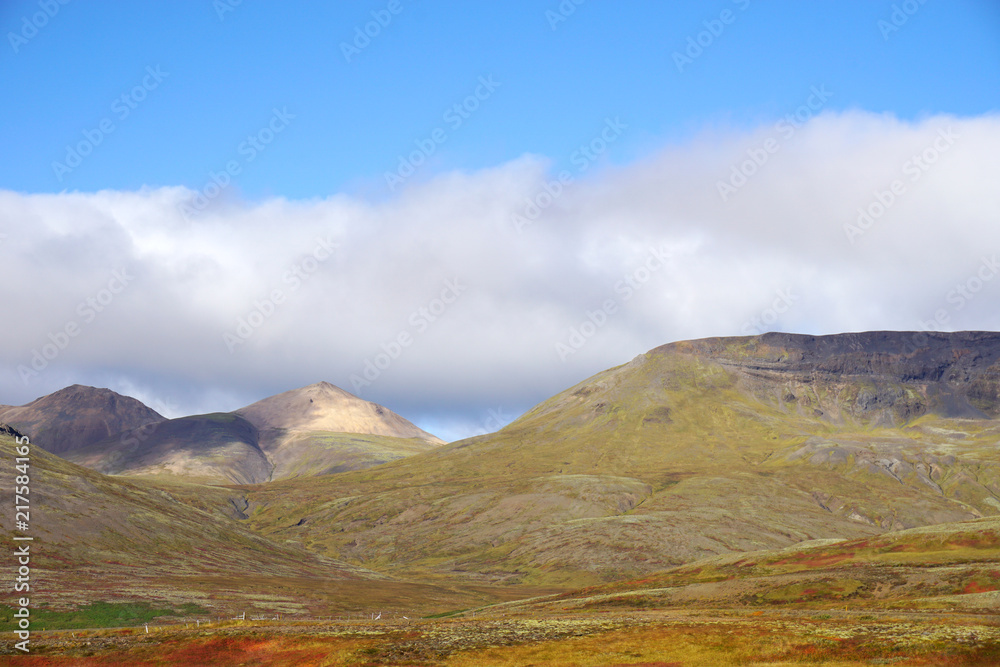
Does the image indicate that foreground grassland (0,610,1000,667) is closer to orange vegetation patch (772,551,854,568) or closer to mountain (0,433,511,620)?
mountain (0,433,511,620)

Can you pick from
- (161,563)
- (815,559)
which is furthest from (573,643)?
(161,563)

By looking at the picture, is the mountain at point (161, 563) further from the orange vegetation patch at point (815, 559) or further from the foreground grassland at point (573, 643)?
the orange vegetation patch at point (815, 559)

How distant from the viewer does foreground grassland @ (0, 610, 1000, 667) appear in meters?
49.4

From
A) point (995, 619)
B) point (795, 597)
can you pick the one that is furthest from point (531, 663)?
point (795, 597)

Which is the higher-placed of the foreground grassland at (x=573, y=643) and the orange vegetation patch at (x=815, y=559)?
the foreground grassland at (x=573, y=643)

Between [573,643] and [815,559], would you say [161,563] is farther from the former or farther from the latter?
[815,559]

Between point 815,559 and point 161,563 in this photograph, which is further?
point 161,563

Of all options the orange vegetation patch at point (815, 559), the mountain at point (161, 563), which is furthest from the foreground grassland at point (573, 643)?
the orange vegetation patch at point (815, 559)

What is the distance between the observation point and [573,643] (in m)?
58.9

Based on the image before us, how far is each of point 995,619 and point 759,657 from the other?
987 inches

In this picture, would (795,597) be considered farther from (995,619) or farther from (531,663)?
(531,663)

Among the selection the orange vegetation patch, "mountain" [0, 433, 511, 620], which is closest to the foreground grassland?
"mountain" [0, 433, 511, 620]

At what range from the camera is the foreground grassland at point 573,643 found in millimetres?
49406

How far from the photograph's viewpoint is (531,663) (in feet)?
172
